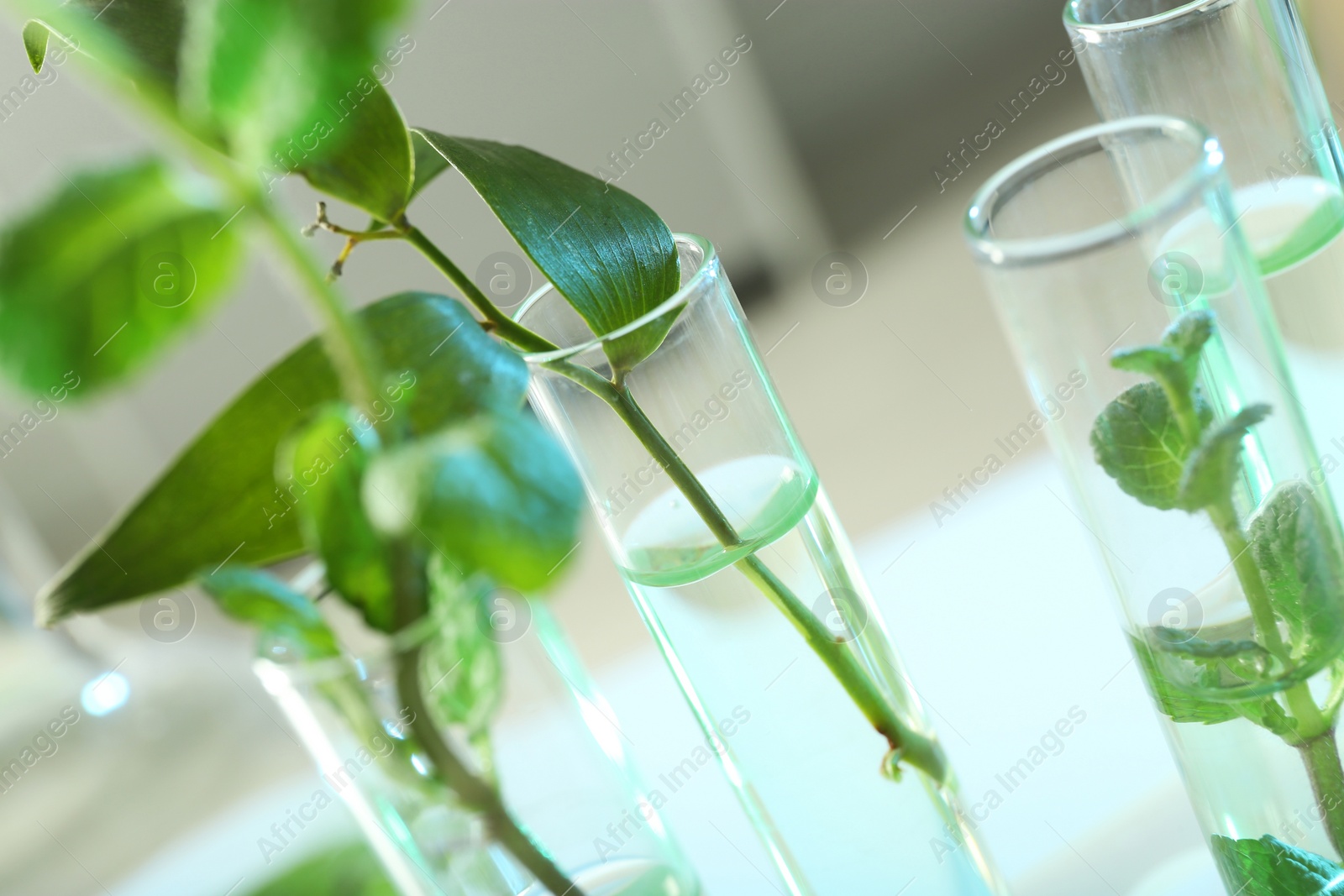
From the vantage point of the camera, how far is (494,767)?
0.30m

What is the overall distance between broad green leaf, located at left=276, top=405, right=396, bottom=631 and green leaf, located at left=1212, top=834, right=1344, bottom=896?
294 mm

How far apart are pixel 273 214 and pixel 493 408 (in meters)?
0.07

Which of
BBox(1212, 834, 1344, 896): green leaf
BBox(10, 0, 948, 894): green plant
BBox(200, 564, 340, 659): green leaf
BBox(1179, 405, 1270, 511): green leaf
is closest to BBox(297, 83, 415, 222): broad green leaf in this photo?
BBox(10, 0, 948, 894): green plant

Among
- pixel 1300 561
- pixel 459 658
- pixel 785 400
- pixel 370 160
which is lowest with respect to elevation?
pixel 785 400

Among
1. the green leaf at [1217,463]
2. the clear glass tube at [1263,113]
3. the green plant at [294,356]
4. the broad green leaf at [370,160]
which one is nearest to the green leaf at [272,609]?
the green plant at [294,356]

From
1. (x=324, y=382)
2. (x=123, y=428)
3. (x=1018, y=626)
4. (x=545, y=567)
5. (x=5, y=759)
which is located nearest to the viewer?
(x=545, y=567)

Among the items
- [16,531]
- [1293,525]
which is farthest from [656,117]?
[1293,525]

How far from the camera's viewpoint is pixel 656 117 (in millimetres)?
1776

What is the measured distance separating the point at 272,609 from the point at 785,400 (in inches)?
52.2

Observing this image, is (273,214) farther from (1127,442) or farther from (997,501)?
(997,501)

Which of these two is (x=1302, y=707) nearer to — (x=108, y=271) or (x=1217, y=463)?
(x=1217, y=463)

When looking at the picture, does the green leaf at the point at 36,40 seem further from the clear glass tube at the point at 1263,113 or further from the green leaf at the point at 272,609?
the clear glass tube at the point at 1263,113

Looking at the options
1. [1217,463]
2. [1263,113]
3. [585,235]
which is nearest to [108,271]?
[585,235]

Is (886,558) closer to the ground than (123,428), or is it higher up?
closer to the ground
